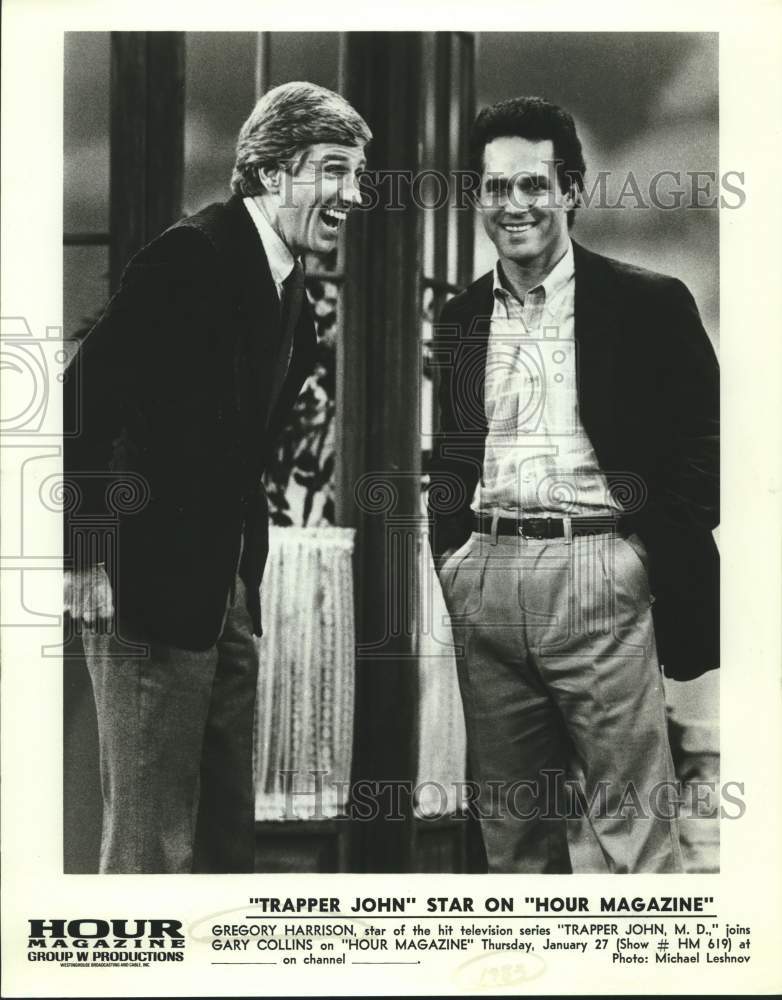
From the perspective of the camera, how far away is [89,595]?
12.5 feet

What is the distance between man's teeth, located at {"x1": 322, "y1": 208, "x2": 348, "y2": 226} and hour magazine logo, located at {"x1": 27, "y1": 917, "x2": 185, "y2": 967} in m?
1.77

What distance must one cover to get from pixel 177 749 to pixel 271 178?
143 centimetres

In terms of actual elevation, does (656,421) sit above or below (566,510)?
above

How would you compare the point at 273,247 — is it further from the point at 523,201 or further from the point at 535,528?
the point at 535,528

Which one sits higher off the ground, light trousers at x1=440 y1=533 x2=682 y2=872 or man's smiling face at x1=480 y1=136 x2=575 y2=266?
man's smiling face at x1=480 y1=136 x2=575 y2=266

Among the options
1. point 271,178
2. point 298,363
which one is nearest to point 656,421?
point 298,363

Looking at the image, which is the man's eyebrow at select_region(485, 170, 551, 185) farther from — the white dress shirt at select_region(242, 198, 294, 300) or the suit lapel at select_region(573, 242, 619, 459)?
the white dress shirt at select_region(242, 198, 294, 300)

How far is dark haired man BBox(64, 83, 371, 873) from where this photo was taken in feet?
12.4

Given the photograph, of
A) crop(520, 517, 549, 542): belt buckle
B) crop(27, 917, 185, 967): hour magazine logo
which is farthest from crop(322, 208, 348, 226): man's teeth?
crop(27, 917, 185, 967): hour magazine logo

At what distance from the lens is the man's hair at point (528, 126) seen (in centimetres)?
382

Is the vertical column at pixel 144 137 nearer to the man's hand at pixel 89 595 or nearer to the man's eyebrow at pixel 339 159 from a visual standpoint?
the man's eyebrow at pixel 339 159

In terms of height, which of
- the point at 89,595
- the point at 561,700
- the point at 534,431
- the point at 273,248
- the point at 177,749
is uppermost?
the point at 273,248

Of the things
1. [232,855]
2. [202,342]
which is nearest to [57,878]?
[232,855]

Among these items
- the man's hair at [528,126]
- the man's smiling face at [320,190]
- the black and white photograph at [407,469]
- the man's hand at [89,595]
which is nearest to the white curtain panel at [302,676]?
the black and white photograph at [407,469]
